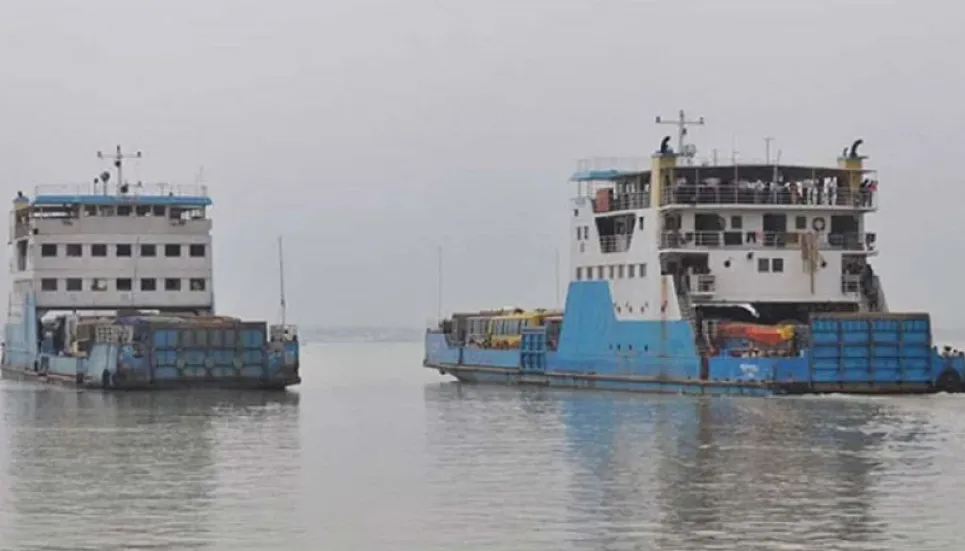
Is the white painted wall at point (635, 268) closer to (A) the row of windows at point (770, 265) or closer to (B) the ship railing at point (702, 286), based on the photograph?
(B) the ship railing at point (702, 286)

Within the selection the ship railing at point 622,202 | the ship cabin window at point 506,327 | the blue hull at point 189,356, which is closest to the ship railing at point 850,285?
the ship railing at point 622,202

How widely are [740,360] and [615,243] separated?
30.2 ft

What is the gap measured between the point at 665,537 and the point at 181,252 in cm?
4252

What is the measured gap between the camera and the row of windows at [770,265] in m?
52.2

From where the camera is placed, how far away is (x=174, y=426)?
4325 centimetres

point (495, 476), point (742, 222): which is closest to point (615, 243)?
point (742, 222)

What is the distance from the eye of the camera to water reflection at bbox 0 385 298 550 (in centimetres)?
2512

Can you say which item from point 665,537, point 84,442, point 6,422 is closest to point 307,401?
point 6,422

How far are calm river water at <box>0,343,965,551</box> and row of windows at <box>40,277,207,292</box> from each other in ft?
45.4

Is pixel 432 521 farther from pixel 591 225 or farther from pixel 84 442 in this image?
pixel 591 225

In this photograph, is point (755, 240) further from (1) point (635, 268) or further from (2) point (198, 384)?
(2) point (198, 384)

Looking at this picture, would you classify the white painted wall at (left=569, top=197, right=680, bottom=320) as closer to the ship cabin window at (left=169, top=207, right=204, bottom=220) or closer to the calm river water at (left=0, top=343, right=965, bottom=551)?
the calm river water at (left=0, top=343, right=965, bottom=551)

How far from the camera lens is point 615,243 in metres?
57.0

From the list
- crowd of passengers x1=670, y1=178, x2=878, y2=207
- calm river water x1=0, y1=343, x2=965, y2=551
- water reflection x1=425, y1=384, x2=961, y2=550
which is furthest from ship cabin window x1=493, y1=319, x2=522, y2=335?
water reflection x1=425, y1=384, x2=961, y2=550
